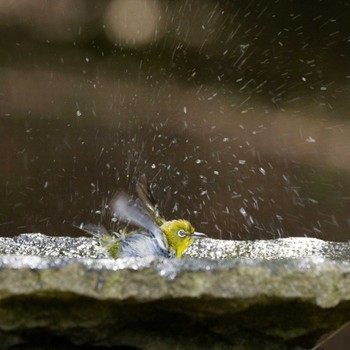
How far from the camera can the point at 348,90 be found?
3375 mm

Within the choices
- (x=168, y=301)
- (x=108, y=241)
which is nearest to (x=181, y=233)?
(x=108, y=241)

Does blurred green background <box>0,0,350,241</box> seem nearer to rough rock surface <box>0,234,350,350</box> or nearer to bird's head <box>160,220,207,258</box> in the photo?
bird's head <box>160,220,207,258</box>

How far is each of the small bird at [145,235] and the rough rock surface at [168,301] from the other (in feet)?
0.98

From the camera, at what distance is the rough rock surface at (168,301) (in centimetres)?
130

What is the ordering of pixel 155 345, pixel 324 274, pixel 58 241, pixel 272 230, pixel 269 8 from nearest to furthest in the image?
pixel 324 274 → pixel 155 345 → pixel 58 241 → pixel 272 230 → pixel 269 8

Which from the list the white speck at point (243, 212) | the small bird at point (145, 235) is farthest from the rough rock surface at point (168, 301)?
the white speck at point (243, 212)

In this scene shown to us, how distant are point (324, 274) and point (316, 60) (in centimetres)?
206

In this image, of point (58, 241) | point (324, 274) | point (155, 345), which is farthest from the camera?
point (58, 241)

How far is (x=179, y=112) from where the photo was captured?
10.4 feet

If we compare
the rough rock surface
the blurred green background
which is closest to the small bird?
the rough rock surface

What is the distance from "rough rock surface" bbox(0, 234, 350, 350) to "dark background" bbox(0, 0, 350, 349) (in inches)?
59.5

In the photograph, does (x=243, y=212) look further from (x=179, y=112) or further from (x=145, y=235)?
(x=145, y=235)

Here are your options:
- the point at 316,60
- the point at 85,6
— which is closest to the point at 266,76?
the point at 316,60

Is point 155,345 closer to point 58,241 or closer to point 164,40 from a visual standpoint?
point 58,241
